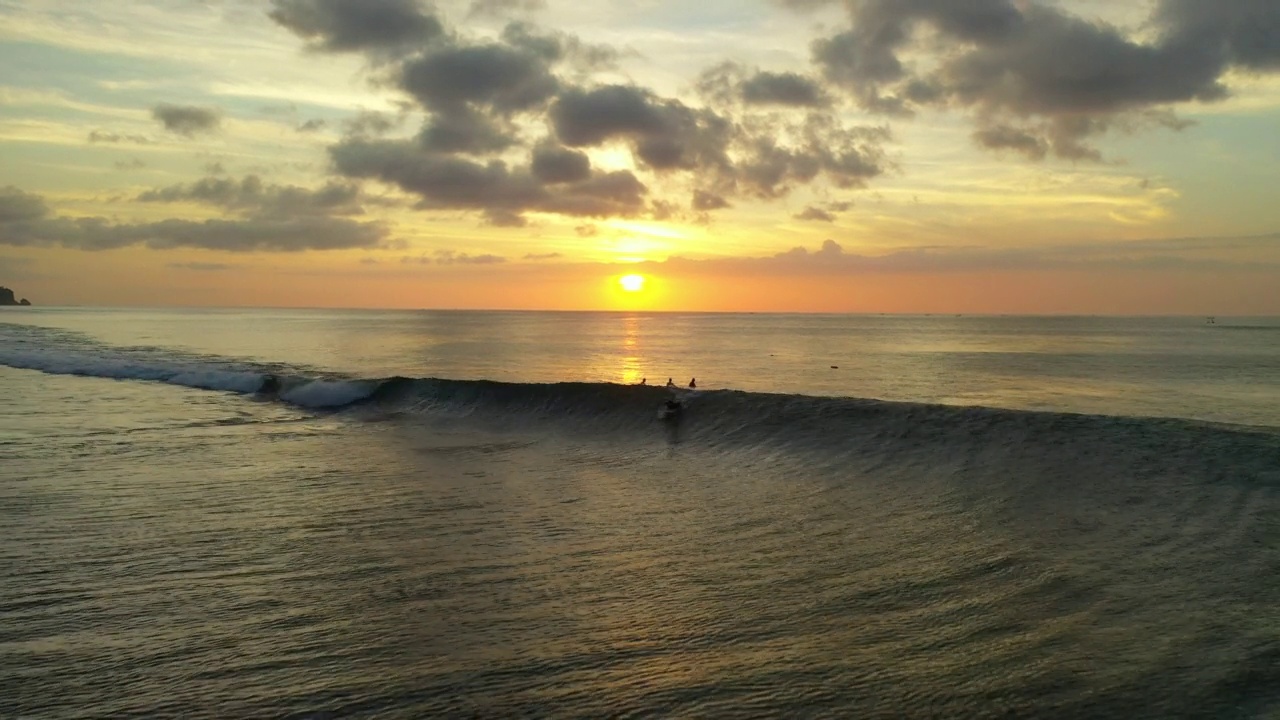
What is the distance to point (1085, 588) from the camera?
9.41m

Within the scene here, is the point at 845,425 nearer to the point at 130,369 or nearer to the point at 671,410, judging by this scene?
the point at 671,410

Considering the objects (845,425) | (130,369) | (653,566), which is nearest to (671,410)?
(845,425)

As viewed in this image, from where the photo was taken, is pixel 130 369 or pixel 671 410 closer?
pixel 671 410

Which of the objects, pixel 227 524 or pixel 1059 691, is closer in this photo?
pixel 1059 691

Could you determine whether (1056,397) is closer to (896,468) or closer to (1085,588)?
(896,468)

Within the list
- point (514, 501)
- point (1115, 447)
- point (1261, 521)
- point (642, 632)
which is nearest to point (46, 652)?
point (642, 632)

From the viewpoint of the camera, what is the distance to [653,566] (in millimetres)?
10297

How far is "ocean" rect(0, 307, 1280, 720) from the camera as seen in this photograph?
22.5 feet

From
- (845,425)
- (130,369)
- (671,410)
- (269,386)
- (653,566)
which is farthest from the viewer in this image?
(130,369)

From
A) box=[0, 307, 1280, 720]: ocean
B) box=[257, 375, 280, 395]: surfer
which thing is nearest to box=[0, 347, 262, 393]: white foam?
box=[257, 375, 280, 395]: surfer

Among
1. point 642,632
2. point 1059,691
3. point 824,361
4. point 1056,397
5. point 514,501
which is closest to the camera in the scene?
point 1059,691

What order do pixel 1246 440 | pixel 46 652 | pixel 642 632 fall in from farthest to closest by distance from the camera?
pixel 1246 440, pixel 642 632, pixel 46 652

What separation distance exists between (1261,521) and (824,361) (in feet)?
151

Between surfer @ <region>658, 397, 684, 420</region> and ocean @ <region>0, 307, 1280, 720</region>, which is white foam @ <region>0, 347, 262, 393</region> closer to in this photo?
ocean @ <region>0, 307, 1280, 720</region>
